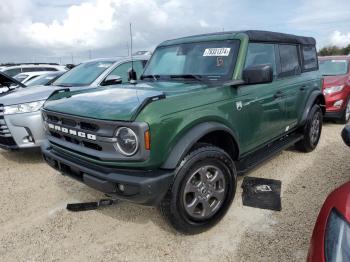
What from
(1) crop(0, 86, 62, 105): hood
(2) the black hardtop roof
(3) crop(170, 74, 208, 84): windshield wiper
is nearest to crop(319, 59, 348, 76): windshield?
(2) the black hardtop roof

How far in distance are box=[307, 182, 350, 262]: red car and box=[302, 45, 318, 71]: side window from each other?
12.8ft

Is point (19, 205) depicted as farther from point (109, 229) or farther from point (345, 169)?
point (345, 169)

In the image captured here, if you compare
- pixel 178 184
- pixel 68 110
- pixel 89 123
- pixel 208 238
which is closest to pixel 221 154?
pixel 178 184

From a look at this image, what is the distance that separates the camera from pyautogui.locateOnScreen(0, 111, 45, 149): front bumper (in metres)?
4.89

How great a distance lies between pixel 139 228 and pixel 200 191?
2.58 ft

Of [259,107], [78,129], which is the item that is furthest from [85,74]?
[259,107]

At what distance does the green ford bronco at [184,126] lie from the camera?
8.55 ft

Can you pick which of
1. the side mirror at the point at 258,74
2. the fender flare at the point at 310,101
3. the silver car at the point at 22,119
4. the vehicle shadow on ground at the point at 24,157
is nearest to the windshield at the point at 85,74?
the silver car at the point at 22,119

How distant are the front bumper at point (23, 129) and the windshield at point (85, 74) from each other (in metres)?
1.11

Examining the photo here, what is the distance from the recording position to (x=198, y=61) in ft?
12.3

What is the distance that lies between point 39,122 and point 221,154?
313 cm

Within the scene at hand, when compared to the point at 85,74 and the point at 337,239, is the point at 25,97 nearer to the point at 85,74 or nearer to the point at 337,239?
the point at 85,74

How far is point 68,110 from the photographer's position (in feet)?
10.0

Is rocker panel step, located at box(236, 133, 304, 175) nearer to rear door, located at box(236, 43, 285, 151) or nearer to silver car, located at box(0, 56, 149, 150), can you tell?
rear door, located at box(236, 43, 285, 151)
